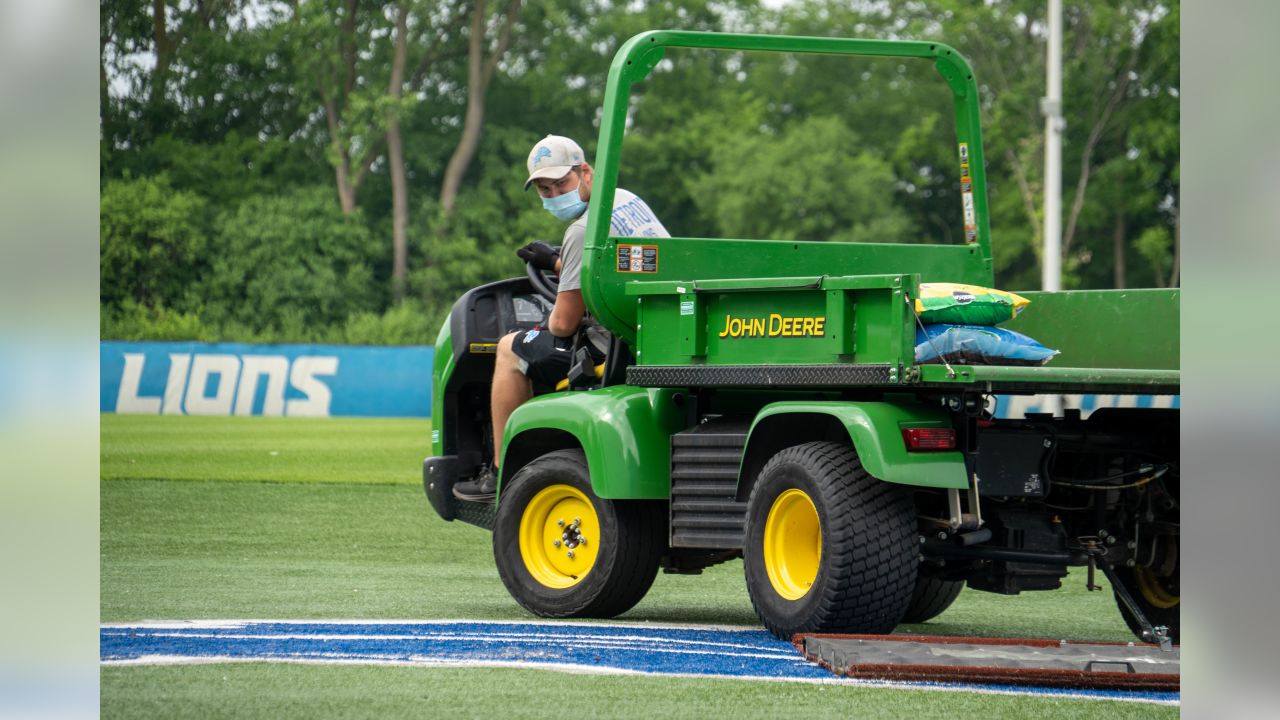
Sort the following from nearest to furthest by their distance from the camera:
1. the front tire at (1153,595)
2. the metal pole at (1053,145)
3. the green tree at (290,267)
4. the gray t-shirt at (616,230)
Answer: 1. the front tire at (1153,595)
2. the gray t-shirt at (616,230)
3. the metal pole at (1053,145)
4. the green tree at (290,267)

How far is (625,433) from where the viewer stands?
27.0 ft

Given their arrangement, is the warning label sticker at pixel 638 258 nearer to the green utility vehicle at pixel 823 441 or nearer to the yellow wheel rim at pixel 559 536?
the green utility vehicle at pixel 823 441

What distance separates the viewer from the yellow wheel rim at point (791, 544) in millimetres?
7480

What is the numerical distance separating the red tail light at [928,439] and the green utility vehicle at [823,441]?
0.04 feet

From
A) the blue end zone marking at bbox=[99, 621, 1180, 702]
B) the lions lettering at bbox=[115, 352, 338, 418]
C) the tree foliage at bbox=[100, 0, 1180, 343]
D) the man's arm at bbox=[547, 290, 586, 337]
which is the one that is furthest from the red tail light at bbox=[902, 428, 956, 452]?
the tree foliage at bbox=[100, 0, 1180, 343]

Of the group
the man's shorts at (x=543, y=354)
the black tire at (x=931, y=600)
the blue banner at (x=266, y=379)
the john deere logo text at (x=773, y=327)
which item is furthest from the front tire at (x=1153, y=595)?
the blue banner at (x=266, y=379)

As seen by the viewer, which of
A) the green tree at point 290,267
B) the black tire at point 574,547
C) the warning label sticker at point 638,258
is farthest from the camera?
the green tree at point 290,267

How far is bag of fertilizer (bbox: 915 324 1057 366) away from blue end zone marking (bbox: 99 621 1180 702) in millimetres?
1175

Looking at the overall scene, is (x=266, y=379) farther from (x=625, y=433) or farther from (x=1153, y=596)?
(x=1153, y=596)

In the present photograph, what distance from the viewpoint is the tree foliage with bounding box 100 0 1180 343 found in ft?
138

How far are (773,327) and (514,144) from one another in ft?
132

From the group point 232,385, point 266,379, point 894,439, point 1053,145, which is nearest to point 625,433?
point 894,439
